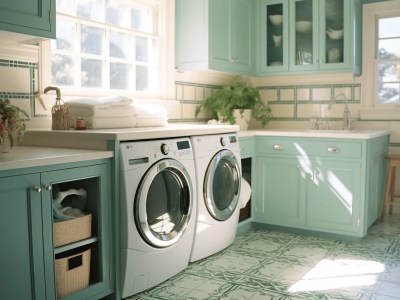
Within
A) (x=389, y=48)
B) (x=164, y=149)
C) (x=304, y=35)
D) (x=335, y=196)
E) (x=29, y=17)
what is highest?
(x=304, y=35)

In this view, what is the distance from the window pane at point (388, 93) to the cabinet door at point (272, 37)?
2.97ft

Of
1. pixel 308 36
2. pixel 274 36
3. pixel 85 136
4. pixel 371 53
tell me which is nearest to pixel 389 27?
pixel 371 53

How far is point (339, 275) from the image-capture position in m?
2.92

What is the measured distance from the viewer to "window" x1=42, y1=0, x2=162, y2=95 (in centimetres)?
313

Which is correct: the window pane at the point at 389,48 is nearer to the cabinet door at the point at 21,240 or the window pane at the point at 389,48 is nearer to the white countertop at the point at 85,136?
the white countertop at the point at 85,136

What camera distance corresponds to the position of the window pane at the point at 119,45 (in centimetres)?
351

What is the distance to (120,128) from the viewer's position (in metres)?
2.92

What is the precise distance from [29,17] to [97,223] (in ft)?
3.56

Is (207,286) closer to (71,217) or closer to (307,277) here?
(307,277)

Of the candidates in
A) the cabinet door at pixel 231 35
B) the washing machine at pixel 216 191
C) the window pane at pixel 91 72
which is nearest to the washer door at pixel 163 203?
the washing machine at pixel 216 191

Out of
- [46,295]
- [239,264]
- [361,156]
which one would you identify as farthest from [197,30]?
[46,295]

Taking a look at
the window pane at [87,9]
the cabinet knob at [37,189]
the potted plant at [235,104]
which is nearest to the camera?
the cabinet knob at [37,189]

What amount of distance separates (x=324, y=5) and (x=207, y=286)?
274 cm

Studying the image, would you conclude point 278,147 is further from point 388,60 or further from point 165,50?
point 388,60
